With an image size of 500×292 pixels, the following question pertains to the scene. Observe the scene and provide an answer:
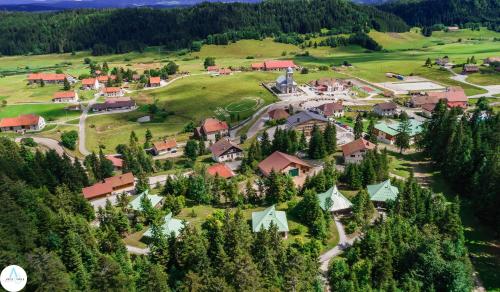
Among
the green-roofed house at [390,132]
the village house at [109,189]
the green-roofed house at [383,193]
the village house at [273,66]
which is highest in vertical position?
the village house at [273,66]

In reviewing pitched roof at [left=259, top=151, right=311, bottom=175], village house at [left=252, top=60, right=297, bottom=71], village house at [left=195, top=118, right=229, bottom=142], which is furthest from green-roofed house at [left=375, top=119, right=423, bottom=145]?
village house at [left=252, top=60, right=297, bottom=71]

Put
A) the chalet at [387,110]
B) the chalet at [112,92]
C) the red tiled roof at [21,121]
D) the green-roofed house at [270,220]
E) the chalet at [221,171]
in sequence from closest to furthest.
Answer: the green-roofed house at [270,220]
the chalet at [221,171]
the chalet at [387,110]
the red tiled roof at [21,121]
the chalet at [112,92]

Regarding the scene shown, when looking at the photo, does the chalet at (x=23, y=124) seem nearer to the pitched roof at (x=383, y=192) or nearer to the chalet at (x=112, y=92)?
the chalet at (x=112, y=92)

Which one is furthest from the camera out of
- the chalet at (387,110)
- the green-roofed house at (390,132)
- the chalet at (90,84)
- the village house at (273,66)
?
the village house at (273,66)

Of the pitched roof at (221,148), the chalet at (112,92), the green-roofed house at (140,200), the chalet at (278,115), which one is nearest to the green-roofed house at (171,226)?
the green-roofed house at (140,200)

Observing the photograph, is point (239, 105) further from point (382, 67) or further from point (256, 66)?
point (382, 67)

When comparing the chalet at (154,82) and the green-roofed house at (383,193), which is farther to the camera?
the chalet at (154,82)

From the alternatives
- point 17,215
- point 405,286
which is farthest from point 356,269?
point 17,215
